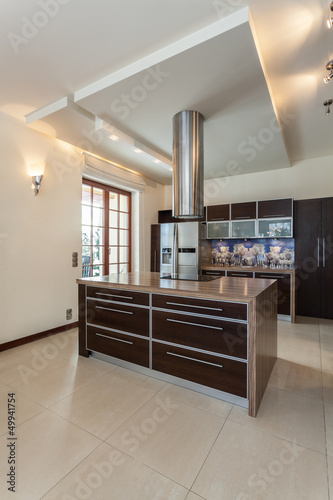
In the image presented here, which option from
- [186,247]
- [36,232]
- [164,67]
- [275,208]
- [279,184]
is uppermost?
[164,67]

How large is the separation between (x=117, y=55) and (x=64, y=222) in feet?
7.46

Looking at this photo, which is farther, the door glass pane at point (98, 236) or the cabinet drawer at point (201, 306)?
the door glass pane at point (98, 236)

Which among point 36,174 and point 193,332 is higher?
point 36,174

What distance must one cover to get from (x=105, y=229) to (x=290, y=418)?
12.4ft

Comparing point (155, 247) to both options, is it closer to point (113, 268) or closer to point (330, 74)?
point (113, 268)

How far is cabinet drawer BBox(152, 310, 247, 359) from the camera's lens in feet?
5.90

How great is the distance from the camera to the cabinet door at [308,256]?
408cm

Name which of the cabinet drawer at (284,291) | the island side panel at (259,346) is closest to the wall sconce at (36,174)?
the island side panel at (259,346)

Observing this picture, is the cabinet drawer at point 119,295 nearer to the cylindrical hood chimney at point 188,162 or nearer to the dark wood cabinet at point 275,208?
the cylindrical hood chimney at point 188,162

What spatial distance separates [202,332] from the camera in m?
1.95

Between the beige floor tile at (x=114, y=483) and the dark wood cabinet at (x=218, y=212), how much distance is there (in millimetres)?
4025

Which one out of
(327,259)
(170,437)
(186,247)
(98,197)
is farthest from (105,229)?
(327,259)

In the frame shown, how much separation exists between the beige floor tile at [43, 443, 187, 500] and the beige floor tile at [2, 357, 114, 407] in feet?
2.41

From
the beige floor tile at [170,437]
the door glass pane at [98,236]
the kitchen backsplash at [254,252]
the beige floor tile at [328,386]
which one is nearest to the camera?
the beige floor tile at [170,437]
